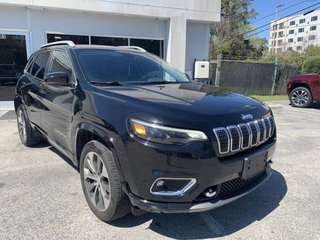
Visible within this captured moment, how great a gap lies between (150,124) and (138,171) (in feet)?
1.32

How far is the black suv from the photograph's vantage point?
7.04ft

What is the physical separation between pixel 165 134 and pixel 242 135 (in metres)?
0.74

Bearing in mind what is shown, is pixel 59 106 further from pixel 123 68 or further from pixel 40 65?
pixel 40 65

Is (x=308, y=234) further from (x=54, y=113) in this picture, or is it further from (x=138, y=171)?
(x=54, y=113)

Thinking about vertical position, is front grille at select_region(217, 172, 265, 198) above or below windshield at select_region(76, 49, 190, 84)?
below

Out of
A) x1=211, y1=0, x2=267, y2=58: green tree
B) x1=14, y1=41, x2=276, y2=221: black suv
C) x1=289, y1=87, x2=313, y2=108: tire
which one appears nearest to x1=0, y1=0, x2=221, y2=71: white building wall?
x1=289, y1=87, x2=313, y2=108: tire

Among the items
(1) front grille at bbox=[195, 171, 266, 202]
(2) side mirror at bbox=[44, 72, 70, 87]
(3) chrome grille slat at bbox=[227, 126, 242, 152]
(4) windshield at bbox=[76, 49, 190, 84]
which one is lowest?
(1) front grille at bbox=[195, 171, 266, 202]

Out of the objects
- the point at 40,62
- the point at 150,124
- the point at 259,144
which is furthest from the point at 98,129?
the point at 40,62

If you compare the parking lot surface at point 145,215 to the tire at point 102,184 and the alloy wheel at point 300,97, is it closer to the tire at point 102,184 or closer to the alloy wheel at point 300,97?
the tire at point 102,184

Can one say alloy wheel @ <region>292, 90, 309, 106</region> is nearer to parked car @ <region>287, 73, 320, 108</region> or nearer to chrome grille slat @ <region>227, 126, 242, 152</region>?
parked car @ <region>287, 73, 320, 108</region>

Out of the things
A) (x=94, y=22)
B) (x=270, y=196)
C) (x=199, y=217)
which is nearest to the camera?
(x=199, y=217)

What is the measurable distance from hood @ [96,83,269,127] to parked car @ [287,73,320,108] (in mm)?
8372

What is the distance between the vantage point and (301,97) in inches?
412

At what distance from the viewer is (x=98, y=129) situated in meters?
2.49
